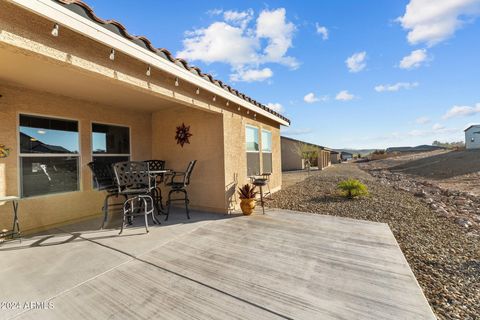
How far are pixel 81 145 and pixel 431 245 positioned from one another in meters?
6.89

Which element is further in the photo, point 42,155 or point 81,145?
point 81,145

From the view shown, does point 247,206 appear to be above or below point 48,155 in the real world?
below

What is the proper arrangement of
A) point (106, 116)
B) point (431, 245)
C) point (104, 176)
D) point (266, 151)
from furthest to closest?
point (266, 151) < point (106, 116) < point (104, 176) < point (431, 245)

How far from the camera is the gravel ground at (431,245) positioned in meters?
2.09

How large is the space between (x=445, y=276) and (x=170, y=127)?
5.91 m

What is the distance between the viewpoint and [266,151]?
299 inches

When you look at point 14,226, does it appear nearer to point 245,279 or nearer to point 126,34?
point 126,34

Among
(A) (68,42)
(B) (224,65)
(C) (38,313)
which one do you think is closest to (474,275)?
(C) (38,313)

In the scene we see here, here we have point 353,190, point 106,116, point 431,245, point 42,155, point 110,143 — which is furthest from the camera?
point 353,190

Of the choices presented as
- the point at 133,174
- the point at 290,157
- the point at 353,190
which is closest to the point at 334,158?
the point at 290,157

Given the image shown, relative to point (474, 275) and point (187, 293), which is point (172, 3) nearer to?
point (187, 293)

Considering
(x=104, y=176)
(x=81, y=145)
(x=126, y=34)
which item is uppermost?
(x=126, y=34)

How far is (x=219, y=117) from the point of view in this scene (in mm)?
4973

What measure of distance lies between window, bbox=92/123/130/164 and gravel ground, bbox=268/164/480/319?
4.28 meters
